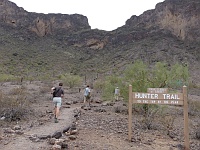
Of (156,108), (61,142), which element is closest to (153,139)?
(61,142)

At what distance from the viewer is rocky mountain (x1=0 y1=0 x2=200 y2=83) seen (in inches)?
2330

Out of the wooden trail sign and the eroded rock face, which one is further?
the eroded rock face

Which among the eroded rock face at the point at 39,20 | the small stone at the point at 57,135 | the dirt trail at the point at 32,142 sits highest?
the eroded rock face at the point at 39,20

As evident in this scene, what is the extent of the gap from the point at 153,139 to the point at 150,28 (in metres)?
68.3

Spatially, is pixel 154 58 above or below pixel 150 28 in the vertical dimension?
below

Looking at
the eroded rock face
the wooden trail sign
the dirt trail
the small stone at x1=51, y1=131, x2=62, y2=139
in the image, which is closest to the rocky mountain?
the eroded rock face

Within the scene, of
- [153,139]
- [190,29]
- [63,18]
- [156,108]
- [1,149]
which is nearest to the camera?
[1,149]

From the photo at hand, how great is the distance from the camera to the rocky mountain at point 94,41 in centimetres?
5919

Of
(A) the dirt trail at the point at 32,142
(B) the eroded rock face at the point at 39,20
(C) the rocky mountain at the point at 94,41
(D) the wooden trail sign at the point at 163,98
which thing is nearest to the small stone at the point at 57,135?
(A) the dirt trail at the point at 32,142

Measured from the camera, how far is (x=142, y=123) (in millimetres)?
12258

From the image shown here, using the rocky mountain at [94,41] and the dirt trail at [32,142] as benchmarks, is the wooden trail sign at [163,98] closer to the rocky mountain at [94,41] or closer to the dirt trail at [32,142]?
the dirt trail at [32,142]

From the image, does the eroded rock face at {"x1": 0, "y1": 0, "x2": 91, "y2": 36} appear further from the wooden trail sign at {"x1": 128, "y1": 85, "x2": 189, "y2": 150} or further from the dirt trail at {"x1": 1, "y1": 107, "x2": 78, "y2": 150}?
the wooden trail sign at {"x1": 128, "y1": 85, "x2": 189, "y2": 150}

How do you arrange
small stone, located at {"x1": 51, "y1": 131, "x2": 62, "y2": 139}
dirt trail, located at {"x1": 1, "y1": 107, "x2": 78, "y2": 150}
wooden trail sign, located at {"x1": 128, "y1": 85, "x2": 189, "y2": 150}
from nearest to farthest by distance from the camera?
1. dirt trail, located at {"x1": 1, "y1": 107, "x2": 78, "y2": 150}
2. small stone, located at {"x1": 51, "y1": 131, "x2": 62, "y2": 139}
3. wooden trail sign, located at {"x1": 128, "y1": 85, "x2": 189, "y2": 150}

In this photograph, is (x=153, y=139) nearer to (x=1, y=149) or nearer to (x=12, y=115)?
(x=1, y=149)
